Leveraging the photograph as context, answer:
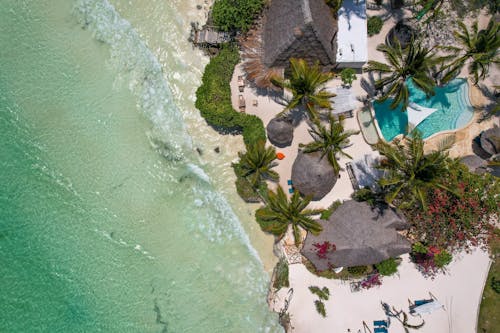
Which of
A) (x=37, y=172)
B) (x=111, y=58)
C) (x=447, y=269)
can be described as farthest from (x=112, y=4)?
(x=447, y=269)

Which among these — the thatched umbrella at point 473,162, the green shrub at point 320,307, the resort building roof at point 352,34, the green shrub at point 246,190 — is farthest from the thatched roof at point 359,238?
the resort building roof at point 352,34

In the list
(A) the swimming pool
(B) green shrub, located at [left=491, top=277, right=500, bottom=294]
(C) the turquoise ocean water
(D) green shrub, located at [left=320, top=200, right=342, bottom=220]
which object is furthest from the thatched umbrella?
(C) the turquoise ocean water

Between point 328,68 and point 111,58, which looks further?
point 111,58

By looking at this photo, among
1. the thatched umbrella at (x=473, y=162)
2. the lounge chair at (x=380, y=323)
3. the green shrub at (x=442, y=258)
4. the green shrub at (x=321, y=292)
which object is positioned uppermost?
the thatched umbrella at (x=473, y=162)

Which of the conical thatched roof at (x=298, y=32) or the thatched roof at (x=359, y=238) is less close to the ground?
the conical thatched roof at (x=298, y=32)

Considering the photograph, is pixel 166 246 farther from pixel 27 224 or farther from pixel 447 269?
pixel 447 269

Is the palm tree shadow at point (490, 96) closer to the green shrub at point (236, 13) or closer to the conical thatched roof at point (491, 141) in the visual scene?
the conical thatched roof at point (491, 141)

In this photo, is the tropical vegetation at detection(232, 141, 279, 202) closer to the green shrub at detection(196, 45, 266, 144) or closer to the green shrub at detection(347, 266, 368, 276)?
the green shrub at detection(196, 45, 266, 144)
